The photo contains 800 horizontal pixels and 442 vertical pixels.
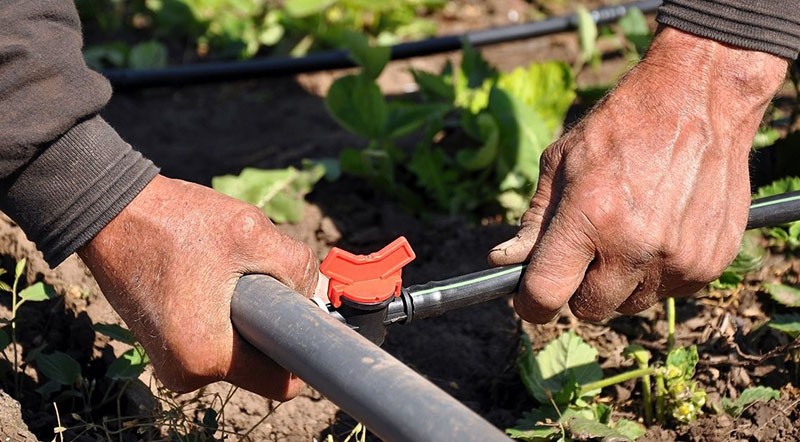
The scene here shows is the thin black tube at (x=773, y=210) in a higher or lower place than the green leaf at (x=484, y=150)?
higher

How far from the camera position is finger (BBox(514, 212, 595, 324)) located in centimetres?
156

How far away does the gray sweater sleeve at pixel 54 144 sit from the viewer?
1.47 m

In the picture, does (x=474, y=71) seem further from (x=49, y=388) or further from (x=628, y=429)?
(x=49, y=388)

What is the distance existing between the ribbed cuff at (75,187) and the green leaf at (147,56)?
2.09 meters

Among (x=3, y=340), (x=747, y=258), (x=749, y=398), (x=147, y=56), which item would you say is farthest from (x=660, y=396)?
(x=147, y=56)

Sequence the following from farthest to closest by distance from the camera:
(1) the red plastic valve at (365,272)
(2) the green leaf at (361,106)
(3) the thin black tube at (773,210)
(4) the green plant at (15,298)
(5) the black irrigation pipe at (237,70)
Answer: (5) the black irrigation pipe at (237,70) → (2) the green leaf at (361,106) → (4) the green plant at (15,298) → (3) the thin black tube at (773,210) → (1) the red plastic valve at (365,272)

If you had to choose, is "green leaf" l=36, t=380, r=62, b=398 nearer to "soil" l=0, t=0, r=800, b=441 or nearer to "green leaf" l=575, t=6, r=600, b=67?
"soil" l=0, t=0, r=800, b=441

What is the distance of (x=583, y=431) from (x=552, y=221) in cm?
36

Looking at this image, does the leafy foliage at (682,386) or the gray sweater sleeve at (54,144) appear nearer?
the gray sweater sleeve at (54,144)

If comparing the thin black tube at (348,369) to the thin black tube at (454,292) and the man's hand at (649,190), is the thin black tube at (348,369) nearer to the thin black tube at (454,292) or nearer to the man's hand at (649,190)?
the thin black tube at (454,292)

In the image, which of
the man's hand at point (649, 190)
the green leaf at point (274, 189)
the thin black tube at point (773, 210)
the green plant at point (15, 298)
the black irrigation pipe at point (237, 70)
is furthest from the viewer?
the black irrigation pipe at point (237, 70)

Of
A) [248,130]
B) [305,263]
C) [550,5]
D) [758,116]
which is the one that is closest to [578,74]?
[550,5]

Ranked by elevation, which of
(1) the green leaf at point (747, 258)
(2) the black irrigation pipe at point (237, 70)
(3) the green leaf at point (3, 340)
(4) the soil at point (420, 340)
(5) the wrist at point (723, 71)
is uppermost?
(5) the wrist at point (723, 71)

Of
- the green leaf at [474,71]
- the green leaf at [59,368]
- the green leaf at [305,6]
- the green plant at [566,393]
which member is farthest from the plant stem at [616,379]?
the green leaf at [305,6]
